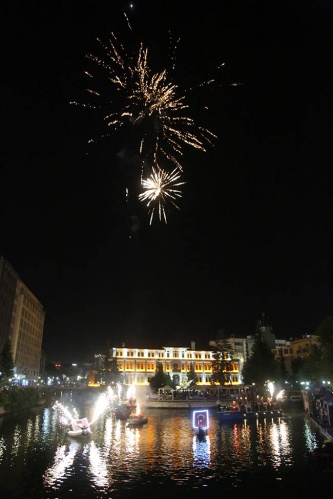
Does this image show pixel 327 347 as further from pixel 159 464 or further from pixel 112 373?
pixel 112 373

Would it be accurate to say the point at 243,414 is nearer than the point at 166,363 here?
Yes

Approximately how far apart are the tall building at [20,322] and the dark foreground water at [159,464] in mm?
45917

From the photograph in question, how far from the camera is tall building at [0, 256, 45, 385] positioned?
8188cm

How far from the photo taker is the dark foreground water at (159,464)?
1966 cm

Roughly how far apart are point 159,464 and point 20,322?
81026 millimetres

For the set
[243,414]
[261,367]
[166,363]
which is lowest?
[243,414]

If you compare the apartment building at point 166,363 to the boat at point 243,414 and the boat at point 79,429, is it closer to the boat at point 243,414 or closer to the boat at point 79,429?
the boat at point 243,414

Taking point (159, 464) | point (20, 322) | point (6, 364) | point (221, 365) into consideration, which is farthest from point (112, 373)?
point (159, 464)

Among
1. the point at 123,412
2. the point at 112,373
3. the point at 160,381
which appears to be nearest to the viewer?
the point at 123,412

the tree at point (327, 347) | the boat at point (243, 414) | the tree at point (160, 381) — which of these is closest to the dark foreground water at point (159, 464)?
the boat at point (243, 414)

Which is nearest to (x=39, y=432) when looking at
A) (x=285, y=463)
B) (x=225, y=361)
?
(x=285, y=463)

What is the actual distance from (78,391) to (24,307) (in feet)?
110

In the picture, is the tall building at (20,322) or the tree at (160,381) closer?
the tall building at (20,322)

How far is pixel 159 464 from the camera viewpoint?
24719 millimetres
